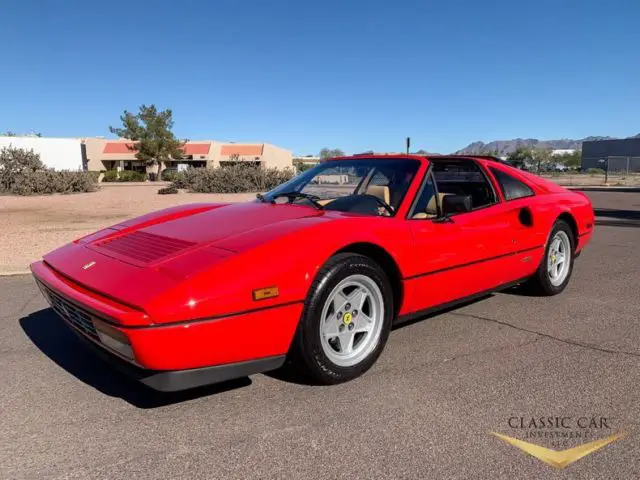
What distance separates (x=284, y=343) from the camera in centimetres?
262

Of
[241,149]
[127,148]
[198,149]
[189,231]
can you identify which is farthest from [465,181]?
[198,149]

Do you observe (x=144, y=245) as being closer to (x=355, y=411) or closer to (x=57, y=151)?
(x=355, y=411)

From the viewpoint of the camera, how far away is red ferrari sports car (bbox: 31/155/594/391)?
7.70ft

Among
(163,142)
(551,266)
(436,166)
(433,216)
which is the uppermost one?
(163,142)

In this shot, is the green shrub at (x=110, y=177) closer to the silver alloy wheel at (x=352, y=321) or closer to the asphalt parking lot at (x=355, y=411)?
the asphalt parking lot at (x=355, y=411)

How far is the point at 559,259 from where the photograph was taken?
4949mm

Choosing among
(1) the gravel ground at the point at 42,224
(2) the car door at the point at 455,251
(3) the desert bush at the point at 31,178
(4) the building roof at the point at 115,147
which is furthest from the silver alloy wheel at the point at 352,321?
(4) the building roof at the point at 115,147

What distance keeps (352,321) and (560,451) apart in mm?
1258

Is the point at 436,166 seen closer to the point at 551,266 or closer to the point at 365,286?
the point at 365,286

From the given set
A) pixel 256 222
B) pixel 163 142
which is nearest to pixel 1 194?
pixel 256 222

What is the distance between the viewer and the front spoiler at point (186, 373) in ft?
7.63

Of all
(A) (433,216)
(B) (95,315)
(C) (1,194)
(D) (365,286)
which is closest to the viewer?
(B) (95,315)

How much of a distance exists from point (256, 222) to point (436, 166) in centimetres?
166

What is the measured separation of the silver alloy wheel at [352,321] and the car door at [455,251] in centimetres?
31
